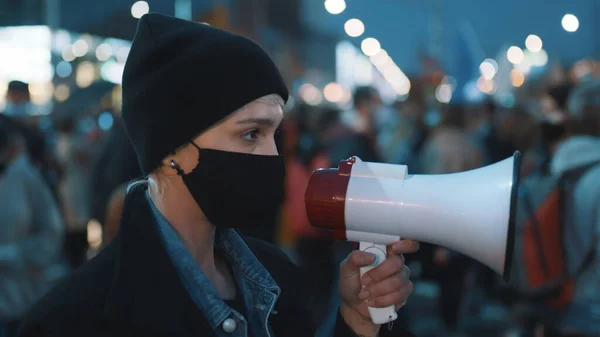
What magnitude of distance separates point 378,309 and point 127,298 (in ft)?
1.89

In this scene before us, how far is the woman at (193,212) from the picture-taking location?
1825 mm

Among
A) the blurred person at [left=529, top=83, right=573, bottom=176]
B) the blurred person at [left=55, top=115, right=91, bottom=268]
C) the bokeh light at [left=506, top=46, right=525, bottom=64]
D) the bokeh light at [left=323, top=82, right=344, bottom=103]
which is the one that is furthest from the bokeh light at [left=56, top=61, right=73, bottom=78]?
the bokeh light at [left=323, top=82, right=344, bottom=103]

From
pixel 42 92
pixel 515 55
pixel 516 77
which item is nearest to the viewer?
pixel 42 92

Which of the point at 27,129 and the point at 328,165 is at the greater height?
the point at 27,129

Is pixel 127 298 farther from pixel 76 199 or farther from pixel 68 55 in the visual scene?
pixel 68 55

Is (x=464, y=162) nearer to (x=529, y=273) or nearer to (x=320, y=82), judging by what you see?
(x=529, y=273)

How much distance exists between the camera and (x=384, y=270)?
1913 mm

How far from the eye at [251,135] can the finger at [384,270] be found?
0.44 m

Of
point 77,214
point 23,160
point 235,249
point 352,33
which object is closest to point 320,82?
point 352,33

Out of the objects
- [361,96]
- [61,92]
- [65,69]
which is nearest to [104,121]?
[61,92]

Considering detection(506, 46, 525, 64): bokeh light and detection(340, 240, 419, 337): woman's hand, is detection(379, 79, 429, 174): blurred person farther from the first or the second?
detection(340, 240, 419, 337): woman's hand

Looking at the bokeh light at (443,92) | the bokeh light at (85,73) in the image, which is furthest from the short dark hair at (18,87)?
the bokeh light at (443,92)

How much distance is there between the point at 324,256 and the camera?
24.2ft

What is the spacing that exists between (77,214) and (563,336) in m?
5.93
